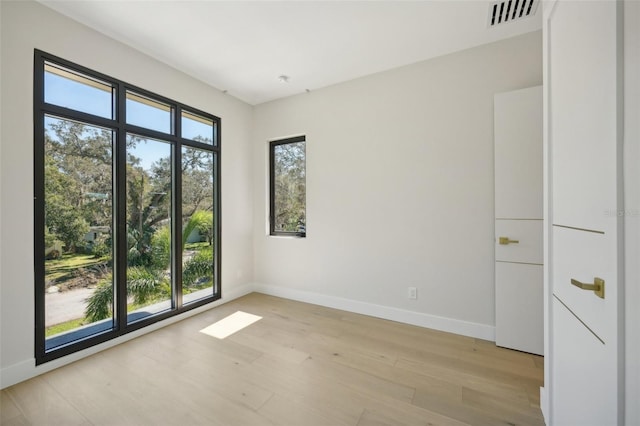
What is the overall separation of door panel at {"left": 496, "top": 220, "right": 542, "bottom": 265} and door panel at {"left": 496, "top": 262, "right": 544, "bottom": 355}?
0.06 meters

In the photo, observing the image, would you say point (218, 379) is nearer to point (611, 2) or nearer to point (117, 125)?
point (117, 125)

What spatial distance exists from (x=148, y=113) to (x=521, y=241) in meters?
3.89

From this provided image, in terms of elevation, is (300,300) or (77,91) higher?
(77,91)

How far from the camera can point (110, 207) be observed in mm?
2424

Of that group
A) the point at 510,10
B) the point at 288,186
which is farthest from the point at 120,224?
the point at 510,10

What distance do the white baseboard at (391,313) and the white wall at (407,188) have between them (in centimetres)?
1

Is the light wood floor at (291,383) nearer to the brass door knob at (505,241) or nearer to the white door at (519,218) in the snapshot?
the white door at (519,218)

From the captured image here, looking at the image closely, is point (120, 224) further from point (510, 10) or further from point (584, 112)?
point (510, 10)

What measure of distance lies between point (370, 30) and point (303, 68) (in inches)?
35.4

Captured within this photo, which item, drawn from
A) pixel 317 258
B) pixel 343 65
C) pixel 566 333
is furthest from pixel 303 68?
pixel 566 333

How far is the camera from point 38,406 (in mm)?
1639

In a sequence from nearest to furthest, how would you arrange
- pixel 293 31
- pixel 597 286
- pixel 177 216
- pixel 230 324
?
1. pixel 597 286
2. pixel 293 31
3. pixel 230 324
4. pixel 177 216
